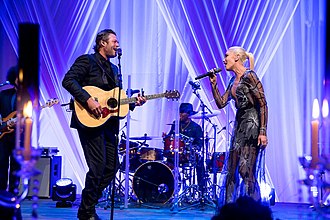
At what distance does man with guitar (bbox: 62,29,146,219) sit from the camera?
4.58 m

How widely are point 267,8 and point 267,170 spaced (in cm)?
253

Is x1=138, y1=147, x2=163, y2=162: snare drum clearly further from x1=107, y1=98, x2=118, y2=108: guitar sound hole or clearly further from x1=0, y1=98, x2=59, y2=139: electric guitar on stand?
x1=107, y1=98, x2=118, y2=108: guitar sound hole

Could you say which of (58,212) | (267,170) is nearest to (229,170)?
(58,212)

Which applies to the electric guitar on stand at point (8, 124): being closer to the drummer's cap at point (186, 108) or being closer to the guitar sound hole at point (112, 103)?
the guitar sound hole at point (112, 103)

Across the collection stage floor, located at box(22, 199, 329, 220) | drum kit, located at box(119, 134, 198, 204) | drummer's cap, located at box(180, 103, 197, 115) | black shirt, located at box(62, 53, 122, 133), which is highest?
drummer's cap, located at box(180, 103, 197, 115)

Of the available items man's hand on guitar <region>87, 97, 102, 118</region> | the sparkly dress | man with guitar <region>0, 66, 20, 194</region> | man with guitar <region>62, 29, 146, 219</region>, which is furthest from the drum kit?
the sparkly dress

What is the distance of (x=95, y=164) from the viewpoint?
455cm

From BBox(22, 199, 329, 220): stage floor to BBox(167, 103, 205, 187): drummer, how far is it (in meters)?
0.58

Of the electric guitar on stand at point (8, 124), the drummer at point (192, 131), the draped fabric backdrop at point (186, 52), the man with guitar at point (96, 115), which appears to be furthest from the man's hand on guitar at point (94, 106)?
the draped fabric backdrop at point (186, 52)

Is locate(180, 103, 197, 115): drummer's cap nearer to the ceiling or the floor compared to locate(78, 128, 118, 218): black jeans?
nearer to the ceiling

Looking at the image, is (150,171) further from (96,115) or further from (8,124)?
(96,115)

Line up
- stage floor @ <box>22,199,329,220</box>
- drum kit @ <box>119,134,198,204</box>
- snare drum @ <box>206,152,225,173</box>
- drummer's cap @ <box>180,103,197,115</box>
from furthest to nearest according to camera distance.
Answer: drummer's cap @ <box>180,103,197,115</box> < drum kit @ <box>119,134,198,204</box> < snare drum @ <box>206,152,225,173</box> < stage floor @ <box>22,199,329,220</box>

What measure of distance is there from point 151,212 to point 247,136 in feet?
9.66

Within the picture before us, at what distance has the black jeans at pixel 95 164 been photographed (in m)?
4.56
